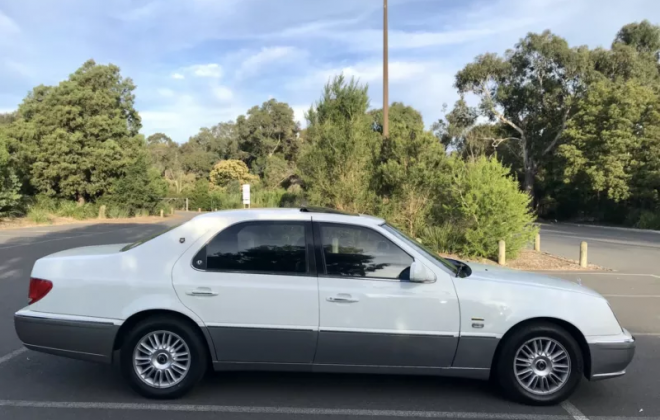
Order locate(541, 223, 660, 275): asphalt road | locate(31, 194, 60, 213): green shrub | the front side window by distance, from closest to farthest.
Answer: the front side window
locate(541, 223, 660, 275): asphalt road
locate(31, 194, 60, 213): green shrub

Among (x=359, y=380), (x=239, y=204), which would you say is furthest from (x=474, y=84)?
(x=359, y=380)

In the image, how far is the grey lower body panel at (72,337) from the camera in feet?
13.6

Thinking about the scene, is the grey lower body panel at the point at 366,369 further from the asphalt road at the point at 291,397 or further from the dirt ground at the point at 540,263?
the dirt ground at the point at 540,263

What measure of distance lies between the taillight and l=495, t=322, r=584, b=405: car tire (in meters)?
3.88

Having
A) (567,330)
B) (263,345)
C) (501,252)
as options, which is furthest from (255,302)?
(501,252)

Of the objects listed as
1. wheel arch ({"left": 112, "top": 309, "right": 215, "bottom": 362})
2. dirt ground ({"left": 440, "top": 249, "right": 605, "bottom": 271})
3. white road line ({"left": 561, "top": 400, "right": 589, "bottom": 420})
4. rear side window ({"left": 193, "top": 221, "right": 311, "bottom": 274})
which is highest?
rear side window ({"left": 193, "top": 221, "right": 311, "bottom": 274})

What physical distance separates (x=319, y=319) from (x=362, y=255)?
658 millimetres

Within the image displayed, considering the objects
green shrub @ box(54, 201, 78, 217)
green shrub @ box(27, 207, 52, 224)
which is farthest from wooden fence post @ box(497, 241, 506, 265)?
green shrub @ box(54, 201, 78, 217)

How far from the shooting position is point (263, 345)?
13.5ft

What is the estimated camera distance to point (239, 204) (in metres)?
45.4

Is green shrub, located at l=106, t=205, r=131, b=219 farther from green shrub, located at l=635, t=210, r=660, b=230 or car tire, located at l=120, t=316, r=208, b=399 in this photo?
green shrub, located at l=635, t=210, r=660, b=230

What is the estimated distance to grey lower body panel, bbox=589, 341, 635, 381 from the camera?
409 centimetres

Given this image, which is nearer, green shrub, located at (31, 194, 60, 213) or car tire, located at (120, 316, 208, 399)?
car tire, located at (120, 316, 208, 399)

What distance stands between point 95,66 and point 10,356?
107ft
